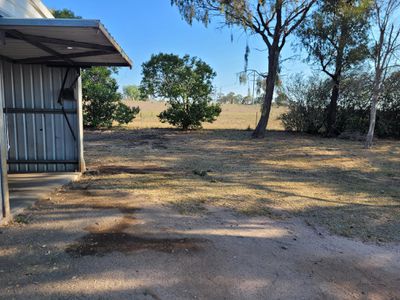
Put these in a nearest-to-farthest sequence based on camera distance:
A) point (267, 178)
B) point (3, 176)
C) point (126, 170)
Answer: point (3, 176) < point (267, 178) < point (126, 170)

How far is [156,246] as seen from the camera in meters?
3.57

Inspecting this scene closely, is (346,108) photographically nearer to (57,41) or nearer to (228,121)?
(228,121)

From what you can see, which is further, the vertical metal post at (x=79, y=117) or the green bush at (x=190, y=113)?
the green bush at (x=190, y=113)

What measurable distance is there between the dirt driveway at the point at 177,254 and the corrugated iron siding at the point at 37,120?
64.3 inches

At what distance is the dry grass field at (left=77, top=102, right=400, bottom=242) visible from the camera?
4.86m

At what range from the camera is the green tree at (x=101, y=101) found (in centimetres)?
1584

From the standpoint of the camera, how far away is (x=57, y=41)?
436cm

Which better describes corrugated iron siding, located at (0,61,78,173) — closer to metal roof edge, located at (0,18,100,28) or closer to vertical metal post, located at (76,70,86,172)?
vertical metal post, located at (76,70,86,172)

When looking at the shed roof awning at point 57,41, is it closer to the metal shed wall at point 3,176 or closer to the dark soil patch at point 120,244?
the metal shed wall at point 3,176

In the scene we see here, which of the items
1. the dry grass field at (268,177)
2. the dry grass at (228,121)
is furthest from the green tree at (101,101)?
the dry grass field at (268,177)

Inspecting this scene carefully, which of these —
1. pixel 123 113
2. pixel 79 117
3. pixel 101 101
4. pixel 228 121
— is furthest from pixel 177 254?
pixel 228 121

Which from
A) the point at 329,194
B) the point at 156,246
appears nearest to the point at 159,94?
the point at 329,194

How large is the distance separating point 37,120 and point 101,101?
379 inches

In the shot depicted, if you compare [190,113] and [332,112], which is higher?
[332,112]
